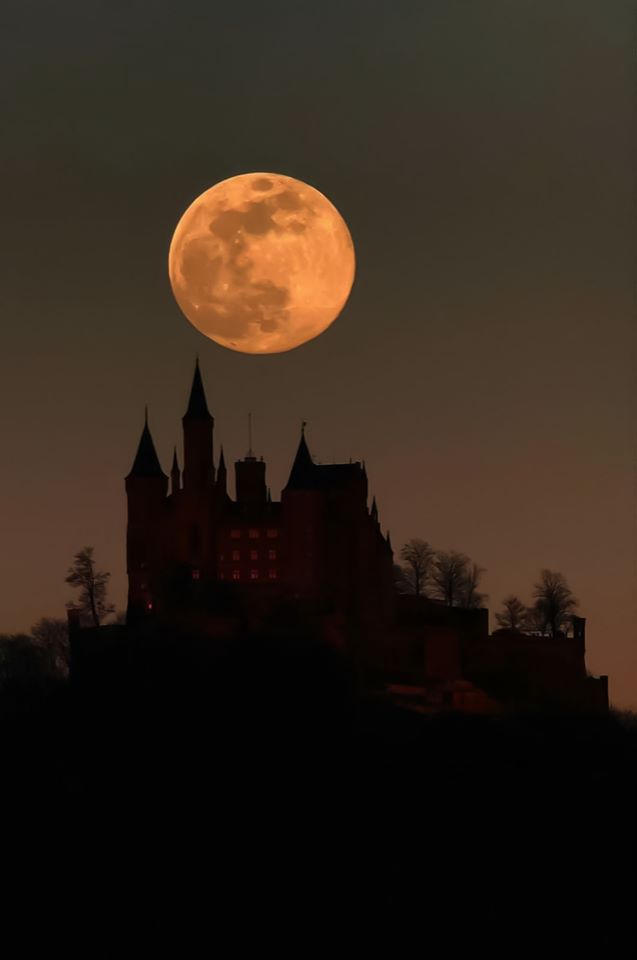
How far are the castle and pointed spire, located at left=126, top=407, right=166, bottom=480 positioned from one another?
0.15 feet

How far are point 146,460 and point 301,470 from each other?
7693 millimetres

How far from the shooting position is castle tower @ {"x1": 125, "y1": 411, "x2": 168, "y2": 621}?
117062mm

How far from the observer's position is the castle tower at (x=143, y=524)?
4609 inches

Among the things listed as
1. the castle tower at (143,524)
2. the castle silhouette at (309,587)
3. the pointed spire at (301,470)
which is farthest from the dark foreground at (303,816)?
the pointed spire at (301,470)

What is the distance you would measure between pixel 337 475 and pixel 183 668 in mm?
13565

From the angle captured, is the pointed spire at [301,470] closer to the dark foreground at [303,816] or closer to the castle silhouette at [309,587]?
the castle silhouette at [309,587]

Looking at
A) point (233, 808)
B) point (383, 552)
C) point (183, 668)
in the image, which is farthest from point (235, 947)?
point (383, 552)

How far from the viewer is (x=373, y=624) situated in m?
114

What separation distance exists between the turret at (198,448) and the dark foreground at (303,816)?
10.6m

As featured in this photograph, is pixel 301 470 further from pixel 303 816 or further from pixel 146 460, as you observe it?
pixel 303 816

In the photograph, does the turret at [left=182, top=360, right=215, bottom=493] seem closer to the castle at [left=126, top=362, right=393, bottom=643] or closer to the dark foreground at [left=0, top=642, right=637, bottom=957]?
the castle at [left=126, top=362, right=393, bottom=643]

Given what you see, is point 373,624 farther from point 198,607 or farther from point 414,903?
point 414,903

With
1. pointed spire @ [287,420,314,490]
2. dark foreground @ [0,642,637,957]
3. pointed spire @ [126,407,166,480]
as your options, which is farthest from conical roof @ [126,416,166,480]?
dark foreground @ [0,642,637,957]

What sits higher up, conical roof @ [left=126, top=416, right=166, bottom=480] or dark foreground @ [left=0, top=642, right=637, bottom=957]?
conical roof @ [left=126, top=416, right=166, bottom=480]
